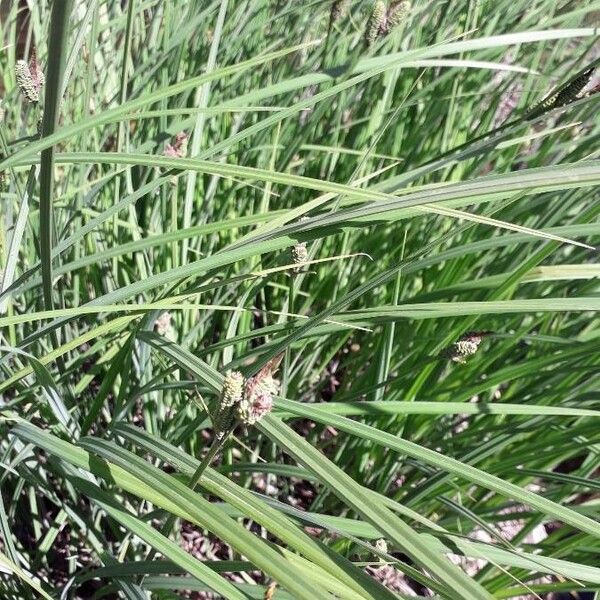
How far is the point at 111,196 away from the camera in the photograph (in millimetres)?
1164

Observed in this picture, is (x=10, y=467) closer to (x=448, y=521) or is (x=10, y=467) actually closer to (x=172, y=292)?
(x=172, y=292)

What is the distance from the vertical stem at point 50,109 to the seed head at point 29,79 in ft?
0.67

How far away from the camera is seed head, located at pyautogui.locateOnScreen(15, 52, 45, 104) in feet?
2.17

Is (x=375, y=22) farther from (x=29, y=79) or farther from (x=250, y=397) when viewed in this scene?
(x=250, y=397)

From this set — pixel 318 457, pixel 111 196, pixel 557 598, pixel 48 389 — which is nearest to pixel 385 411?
pixel 318 457

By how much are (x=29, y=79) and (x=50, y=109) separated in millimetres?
268

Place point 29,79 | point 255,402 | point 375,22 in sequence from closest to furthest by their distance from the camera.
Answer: point 255,402, point 29,79, point 375,22

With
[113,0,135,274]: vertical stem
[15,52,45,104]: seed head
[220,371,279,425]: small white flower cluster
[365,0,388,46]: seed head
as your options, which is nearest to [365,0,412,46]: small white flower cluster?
[365,0,388,46]: seed head

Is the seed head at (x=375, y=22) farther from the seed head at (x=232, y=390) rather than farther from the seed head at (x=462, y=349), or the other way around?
the seed head at (x=232, y=390)

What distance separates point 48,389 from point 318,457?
1.14ft

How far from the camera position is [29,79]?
677 mm


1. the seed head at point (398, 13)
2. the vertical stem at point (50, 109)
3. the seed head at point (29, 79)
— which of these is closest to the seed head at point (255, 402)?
the vertical stem at point (50, 109)

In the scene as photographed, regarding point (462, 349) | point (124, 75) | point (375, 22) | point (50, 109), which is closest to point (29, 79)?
point (124, 75)

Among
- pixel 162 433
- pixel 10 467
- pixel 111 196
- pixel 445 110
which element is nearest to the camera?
pixel 10 467
